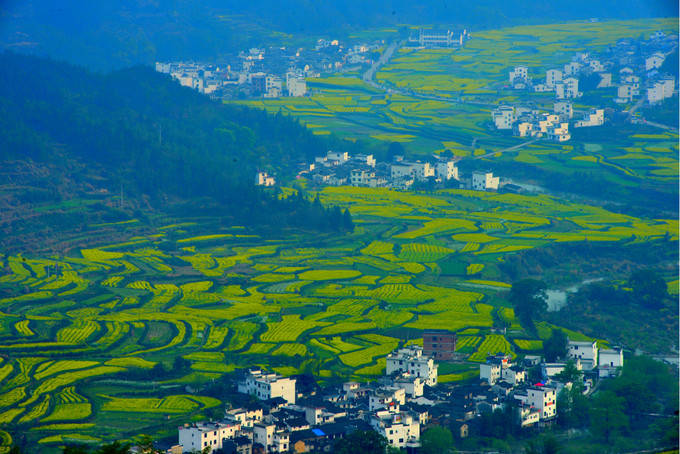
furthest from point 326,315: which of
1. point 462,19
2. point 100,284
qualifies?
point 462,19

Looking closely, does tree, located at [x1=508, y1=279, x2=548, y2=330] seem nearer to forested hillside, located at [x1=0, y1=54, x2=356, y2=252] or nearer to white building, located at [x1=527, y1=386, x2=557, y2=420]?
white building, located at [x1=527, y1=386, x2=557, y2=420]

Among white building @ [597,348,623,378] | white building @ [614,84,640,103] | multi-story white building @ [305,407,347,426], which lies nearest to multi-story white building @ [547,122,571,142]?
white building @ [614,84,640,103]

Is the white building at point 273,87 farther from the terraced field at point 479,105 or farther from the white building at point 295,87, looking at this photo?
the terraced field at point 479,105

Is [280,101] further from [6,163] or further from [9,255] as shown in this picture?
[9,255]

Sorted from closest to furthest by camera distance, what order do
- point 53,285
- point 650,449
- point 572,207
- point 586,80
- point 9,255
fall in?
point 650,449 → point 53,285 → point 9,255 → point 572,207 → point 586,80

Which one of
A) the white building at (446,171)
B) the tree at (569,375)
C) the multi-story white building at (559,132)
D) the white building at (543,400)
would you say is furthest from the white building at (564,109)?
the white building at (543,400)

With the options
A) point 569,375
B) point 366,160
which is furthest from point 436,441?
point 366,160

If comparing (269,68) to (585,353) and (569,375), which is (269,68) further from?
(569,375)
